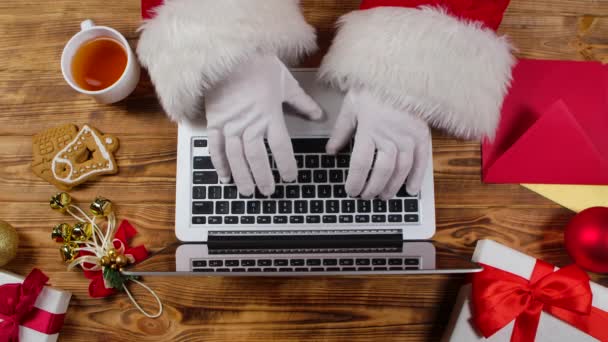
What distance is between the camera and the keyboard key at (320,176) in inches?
26.3

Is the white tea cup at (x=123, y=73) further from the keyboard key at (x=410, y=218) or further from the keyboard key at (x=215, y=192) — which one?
the keyboard key at (x=410, y=218)

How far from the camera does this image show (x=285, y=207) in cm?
66

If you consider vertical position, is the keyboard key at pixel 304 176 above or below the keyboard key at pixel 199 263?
above

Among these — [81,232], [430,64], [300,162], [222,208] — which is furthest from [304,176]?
[81,232]

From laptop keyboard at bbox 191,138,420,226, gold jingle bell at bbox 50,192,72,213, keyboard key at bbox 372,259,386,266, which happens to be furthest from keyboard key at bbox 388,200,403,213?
gold jingle bell at bbox 50,192,72,213

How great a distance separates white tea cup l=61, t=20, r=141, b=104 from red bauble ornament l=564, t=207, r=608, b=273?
65 cm

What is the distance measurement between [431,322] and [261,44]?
449 mm

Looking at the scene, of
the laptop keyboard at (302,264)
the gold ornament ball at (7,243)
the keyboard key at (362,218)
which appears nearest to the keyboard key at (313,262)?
the laptop keyboard at (302,264)

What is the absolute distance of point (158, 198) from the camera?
2.32ft

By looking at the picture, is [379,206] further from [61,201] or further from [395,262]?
[61,201]

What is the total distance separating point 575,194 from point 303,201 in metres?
0.40

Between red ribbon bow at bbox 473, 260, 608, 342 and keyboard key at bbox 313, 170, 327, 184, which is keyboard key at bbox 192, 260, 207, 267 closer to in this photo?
keyboard key at bbox 313, 170, 327, 184

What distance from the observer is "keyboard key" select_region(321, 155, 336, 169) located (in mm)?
671

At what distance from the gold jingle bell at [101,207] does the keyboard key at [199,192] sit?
0.13 m
